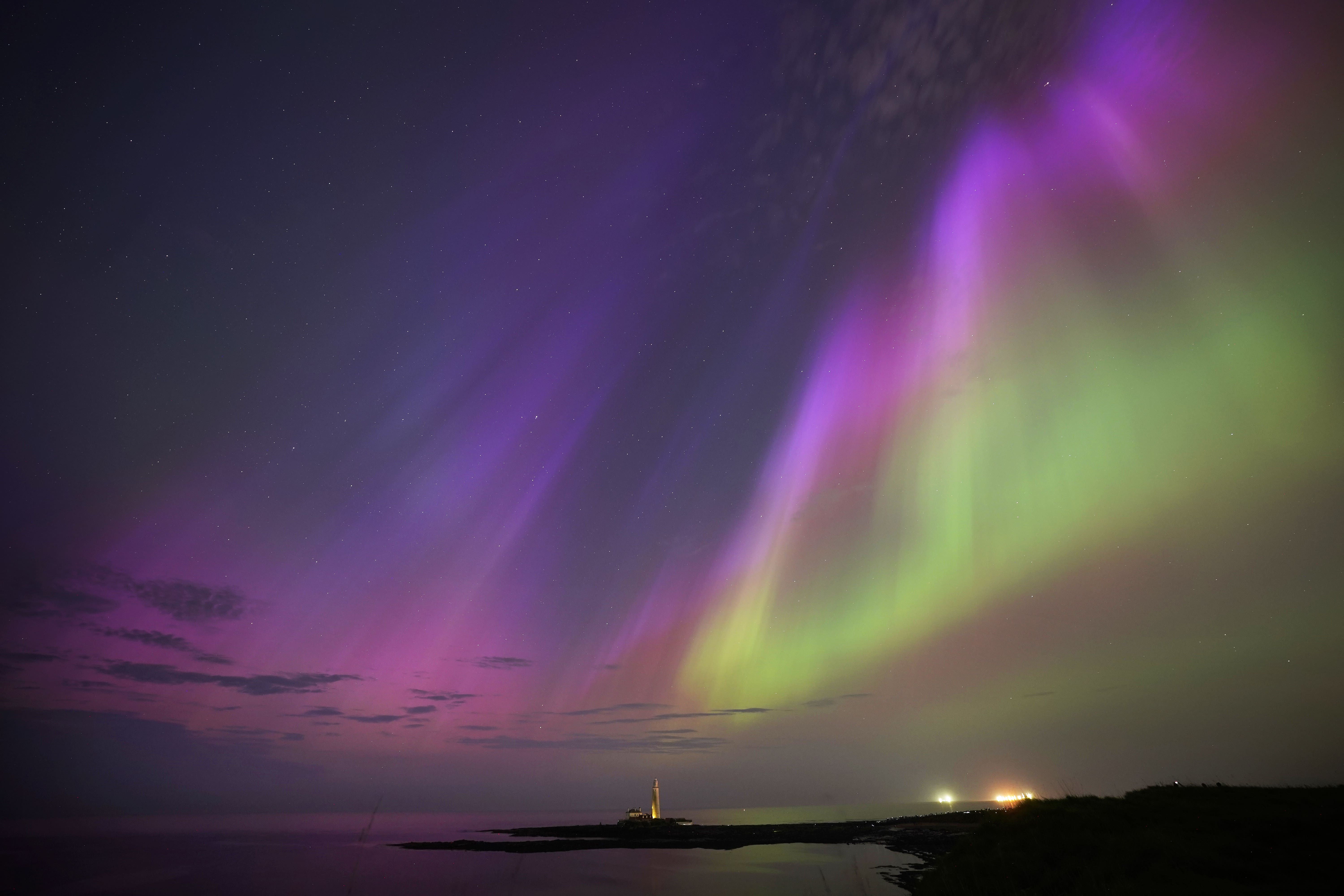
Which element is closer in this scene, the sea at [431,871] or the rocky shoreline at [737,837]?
the sea at [431,871]

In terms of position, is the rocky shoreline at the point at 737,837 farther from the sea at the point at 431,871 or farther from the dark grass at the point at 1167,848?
the dark grass at the point at 1167,848

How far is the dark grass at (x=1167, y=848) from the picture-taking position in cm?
1655

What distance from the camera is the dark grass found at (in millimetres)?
16547

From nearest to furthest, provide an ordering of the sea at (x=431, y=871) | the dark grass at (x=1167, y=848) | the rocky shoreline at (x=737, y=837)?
the dark grass at (x=1167, y=848) < the sea at (x=431, y=871) < the rocky shoreline at (x=737, y=837)

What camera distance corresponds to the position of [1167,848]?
18828mm

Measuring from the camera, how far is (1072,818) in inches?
987

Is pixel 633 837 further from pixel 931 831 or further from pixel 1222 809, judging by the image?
pixel 1222 809

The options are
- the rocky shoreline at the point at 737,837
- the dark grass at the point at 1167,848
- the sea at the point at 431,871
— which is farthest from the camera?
the rocky shoreline at the point at 737,837

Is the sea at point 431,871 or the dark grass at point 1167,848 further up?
the dark grass at point 1167,848

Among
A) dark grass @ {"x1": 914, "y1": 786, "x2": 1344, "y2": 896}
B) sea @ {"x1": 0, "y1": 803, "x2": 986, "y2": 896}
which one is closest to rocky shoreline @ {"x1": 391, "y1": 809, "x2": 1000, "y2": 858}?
sea @ {"x1": 0, "y1": 803, "x2": 986, "y2": 896}

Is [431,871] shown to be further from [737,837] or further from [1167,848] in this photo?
[1167,848]

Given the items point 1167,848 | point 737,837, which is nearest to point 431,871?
point 737,837

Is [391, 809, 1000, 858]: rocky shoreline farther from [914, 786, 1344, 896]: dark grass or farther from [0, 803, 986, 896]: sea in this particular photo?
[914, 786, 1344, 896]: dark grass

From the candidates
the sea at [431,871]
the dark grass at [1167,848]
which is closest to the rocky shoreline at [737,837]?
the sea at [431,871]
